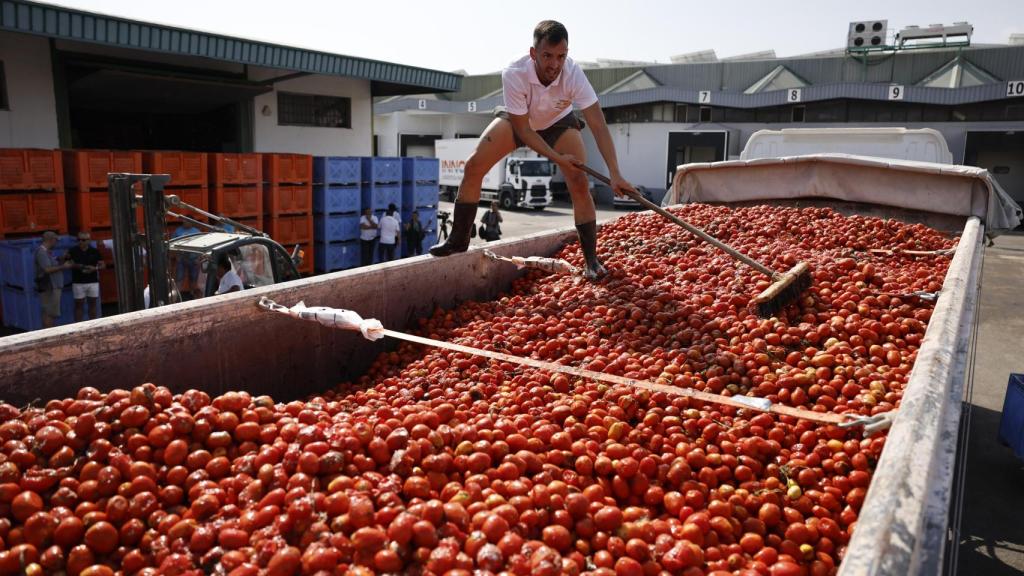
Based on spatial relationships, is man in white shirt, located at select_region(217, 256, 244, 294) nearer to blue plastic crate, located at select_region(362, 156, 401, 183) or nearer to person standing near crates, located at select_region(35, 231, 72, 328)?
person standing near crates, located at select_region(35, 231, 72, 328)

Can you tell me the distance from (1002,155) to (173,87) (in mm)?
31672

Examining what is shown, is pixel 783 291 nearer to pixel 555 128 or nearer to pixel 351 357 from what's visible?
pixel 555 128

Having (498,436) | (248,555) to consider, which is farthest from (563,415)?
(248,555)

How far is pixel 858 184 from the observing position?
797 centimetres

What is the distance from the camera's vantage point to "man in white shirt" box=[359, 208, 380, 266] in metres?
15.1

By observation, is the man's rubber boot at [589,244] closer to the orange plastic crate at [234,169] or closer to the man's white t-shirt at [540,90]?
the man's white t-shirt at [540,90]

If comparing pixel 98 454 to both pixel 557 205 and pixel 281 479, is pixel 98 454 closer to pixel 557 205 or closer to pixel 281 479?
pixel 281 479

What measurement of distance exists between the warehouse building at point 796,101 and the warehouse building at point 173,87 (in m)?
19.0

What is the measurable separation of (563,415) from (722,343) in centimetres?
139

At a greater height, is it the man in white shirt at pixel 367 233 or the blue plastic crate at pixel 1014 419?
the man in white shirt at pixel 367 233

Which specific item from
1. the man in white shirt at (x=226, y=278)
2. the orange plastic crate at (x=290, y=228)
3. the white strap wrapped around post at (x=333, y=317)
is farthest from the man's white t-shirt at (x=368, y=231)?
the white strap wrapped around post at (x=333, y=317)

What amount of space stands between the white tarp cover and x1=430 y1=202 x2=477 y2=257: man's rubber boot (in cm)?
431

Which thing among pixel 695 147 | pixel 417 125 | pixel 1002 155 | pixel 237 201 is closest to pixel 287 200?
pixel 237 201

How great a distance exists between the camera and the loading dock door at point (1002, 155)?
2741cm
